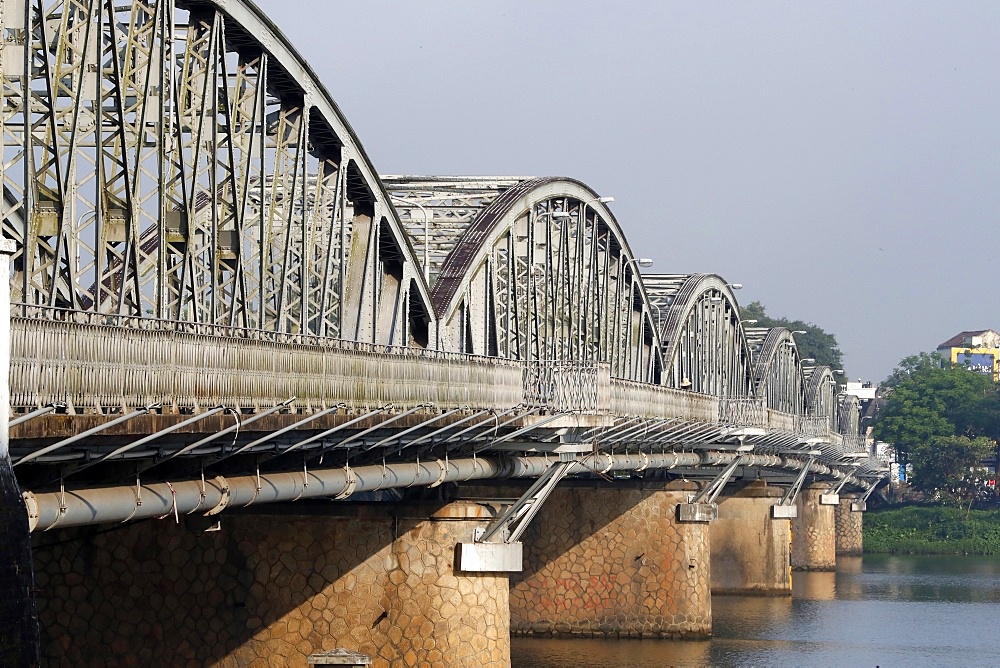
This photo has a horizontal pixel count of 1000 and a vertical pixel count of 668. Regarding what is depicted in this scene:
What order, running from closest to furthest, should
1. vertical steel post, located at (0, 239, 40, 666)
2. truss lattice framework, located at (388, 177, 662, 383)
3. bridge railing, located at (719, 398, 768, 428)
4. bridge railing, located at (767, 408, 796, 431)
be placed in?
vertical steel post, located at (0, 239, 40, 666)
truss lattice framework, located at (388, 177, 662, 383)
bridge railing, located at (719, 398, 768, 428)
bridge railing, located at (767, 408, 796, 431)

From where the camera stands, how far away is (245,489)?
1068 inches

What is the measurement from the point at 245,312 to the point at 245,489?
15.8ft

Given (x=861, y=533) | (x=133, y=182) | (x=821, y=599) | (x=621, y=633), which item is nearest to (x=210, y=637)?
(x=133, y=182)

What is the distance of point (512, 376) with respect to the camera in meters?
38.2

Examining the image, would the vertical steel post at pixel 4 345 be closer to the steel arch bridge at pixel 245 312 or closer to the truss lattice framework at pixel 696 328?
the steel arch bridge at pixel 245 312

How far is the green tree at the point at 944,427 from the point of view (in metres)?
148

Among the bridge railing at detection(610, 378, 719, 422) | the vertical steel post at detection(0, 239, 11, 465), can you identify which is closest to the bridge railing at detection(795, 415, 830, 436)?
the bridge railing at detection(610, 378, 719, 422)

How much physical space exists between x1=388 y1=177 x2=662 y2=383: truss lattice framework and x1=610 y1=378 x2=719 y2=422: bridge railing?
2.03 meters

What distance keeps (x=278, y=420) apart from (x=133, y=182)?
454cm

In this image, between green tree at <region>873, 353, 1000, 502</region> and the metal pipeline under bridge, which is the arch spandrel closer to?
green tree at <region>873, 353, 1000, 502</region>

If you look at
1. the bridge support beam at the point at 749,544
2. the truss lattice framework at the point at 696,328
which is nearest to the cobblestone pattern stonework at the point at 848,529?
the truss lattice framework at the point at 696,328

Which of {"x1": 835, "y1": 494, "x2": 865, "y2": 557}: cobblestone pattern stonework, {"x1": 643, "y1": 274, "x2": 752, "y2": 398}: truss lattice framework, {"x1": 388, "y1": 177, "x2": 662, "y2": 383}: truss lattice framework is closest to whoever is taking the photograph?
{"x1": 388, "y1": 177, "x2": 662, "y2": 383}: truss lattice framework

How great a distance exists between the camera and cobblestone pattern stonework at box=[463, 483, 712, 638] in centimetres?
5928

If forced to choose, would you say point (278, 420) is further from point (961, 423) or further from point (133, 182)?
point (961, 423)
